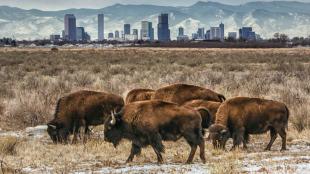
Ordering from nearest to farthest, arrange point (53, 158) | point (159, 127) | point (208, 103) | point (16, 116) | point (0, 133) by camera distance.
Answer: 1. point (159, 127)
2. point (53, 158)
3. point (208, 103)
4. point (0, 133)
5. point (16, 116)

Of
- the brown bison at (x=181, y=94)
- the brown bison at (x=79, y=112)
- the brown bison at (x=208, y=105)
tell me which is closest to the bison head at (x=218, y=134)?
the brown bison at (x=208, y=105)

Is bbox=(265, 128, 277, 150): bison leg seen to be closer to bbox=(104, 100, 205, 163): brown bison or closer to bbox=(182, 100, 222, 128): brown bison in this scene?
bbox=(182, 100, 222, 128): brown bison

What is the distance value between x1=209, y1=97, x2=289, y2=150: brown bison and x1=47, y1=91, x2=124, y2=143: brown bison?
2652 millimetres

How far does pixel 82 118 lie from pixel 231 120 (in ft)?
11.5

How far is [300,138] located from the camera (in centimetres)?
1401

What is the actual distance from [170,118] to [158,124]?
0.23 meters

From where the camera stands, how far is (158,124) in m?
10.4

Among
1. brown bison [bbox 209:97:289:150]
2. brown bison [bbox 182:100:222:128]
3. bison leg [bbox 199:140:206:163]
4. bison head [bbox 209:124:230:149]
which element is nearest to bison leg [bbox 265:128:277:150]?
brown bison [bbox 209:97:289:150]

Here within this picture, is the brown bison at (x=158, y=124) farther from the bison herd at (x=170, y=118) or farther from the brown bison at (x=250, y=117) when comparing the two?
the brown bison at (x=250, y=117)

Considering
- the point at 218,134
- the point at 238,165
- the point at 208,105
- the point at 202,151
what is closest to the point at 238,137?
the point at 218,134

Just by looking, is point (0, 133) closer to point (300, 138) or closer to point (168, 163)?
point (168, 163)

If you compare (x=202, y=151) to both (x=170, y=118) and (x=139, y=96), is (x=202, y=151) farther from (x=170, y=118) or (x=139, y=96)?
(x=139, y=96)

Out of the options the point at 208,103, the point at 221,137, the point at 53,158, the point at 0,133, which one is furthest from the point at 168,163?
the point at 0,133

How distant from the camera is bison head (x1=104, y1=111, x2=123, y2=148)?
1080 centimetres
